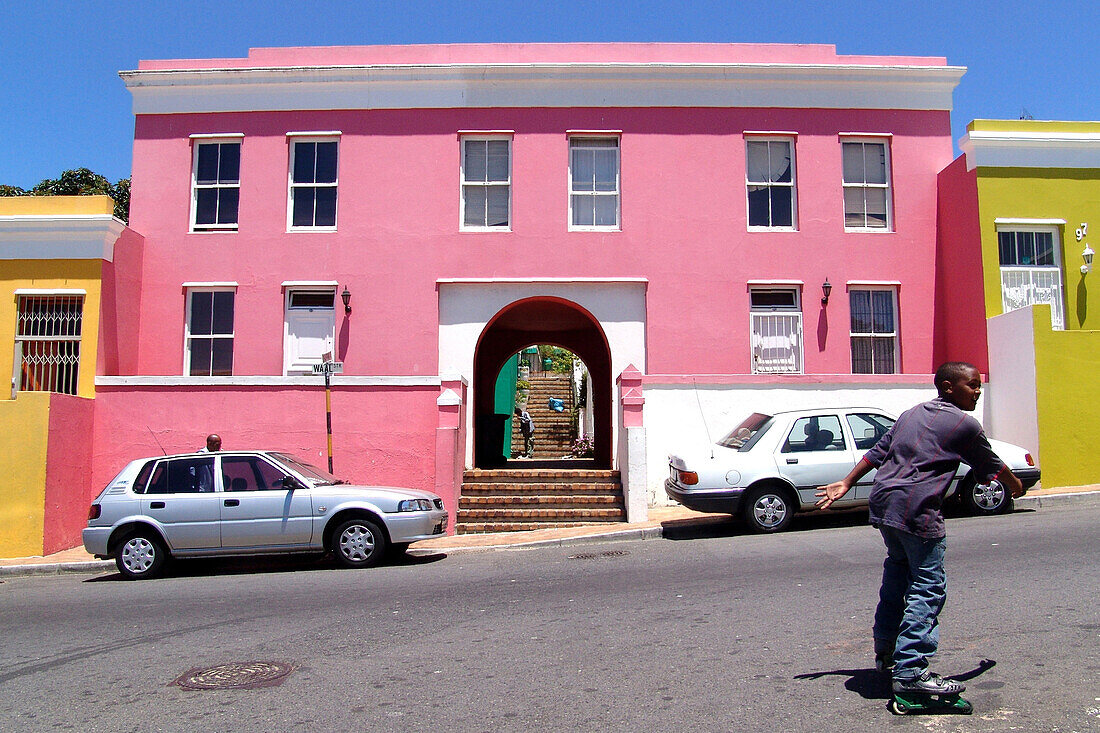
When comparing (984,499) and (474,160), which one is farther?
(474,160)

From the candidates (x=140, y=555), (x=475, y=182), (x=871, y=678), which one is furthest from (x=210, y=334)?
(x=871, y=678)

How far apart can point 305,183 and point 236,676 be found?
41.7 ft

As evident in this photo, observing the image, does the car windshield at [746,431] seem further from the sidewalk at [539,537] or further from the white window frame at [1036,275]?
the white window frame at [1036,275]

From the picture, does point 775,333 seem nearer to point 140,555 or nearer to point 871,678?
point 140,555

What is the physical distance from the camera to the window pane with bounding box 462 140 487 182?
1717cm

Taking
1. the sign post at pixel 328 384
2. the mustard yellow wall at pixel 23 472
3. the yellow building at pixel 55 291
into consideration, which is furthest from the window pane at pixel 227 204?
the mustard yellow wall at pixel 23 472

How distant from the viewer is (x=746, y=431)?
12.6 metres

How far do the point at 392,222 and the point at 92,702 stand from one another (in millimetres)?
12201

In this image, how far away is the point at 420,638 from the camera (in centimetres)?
684

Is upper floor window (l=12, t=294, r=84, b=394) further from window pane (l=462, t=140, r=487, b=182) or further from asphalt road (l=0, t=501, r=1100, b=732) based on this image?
window pane (l=462, t=140, r=487, b=182)

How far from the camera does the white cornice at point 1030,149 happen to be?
1606cm

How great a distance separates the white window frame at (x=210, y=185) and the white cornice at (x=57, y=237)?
170 cm

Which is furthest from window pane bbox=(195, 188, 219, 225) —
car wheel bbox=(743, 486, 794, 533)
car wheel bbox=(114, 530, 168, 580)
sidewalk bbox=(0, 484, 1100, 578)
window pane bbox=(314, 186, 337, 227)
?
car wheel bbox=(743, 486, 794, 533)

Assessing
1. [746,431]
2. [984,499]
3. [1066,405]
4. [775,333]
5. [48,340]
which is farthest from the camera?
[775,333]
